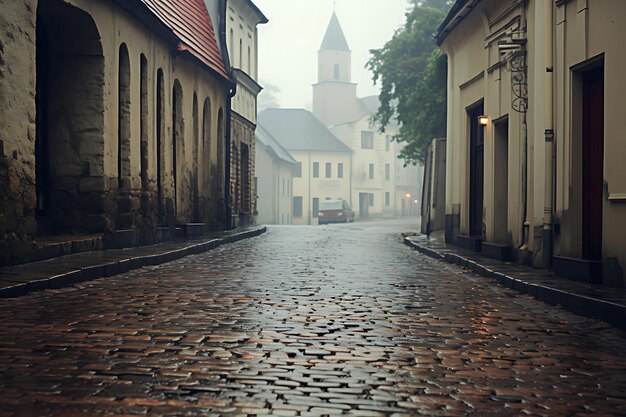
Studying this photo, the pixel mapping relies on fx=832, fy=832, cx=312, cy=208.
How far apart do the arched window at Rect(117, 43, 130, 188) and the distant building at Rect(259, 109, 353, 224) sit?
217 ft

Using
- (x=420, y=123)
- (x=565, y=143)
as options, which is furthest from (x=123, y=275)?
(x=420, y=123)

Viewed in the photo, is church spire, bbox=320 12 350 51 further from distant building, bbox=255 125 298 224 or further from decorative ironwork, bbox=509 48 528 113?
decorative ironwork, bbox=509 48 528 113

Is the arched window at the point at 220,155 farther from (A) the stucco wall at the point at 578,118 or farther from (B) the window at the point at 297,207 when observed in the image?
(B) the window at the point at 297,207

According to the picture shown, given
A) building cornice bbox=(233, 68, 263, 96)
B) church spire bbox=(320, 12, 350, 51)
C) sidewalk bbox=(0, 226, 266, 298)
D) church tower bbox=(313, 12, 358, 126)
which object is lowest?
sidewalk bbox=(0, 226, 266, 298)

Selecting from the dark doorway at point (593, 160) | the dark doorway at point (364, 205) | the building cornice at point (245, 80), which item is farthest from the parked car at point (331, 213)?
the dark doorway at point (593, 160)

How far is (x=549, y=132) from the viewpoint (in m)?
11.7

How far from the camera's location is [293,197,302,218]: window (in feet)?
271

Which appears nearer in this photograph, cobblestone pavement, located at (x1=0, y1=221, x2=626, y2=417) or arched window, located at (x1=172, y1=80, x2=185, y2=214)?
cobblestone pavement, located at (x1=0, y1=221, x2=626, y2=417)

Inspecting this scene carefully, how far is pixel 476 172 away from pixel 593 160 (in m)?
7.63

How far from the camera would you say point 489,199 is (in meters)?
16.0

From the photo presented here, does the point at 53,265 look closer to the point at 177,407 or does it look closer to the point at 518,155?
the point at 177,407

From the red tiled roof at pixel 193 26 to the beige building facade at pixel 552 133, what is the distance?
6807mm

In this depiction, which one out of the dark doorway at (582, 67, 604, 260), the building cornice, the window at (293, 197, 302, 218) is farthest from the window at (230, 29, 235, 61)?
the window at (293, 197, 302, 218)

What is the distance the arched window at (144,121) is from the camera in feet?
55.6
